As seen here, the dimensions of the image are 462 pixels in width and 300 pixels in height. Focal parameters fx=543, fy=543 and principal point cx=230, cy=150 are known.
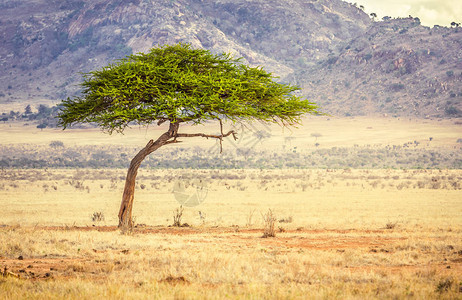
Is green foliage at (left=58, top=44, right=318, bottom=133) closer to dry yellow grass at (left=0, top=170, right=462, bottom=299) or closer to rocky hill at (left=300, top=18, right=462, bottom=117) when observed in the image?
dry yellow grass at (left=0, top=170, right=462, bottom=299)

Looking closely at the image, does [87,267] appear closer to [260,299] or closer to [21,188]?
[260,299]

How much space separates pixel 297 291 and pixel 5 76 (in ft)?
549

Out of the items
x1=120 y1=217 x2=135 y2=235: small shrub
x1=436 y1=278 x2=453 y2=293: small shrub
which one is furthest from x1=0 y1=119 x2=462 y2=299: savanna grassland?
x1=120 y1=217 x2=135 y2=235: small shrub

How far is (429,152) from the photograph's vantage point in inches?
3312

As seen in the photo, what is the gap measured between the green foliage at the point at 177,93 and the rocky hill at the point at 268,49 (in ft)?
241

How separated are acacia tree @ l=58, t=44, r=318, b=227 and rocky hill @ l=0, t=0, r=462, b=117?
73608mm

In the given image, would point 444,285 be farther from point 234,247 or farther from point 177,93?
point 177,93

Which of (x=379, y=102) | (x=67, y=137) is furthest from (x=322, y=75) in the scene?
(x=67, y=137)

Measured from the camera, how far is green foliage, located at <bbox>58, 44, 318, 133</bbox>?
61.5 ft

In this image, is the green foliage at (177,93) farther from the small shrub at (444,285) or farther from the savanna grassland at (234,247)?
the small shrub at (444,285)

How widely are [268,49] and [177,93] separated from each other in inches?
6449

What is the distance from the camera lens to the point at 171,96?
61.8 ft

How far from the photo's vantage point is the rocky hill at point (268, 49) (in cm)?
10988

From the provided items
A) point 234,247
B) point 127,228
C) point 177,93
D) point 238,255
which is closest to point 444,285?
point 238,255
